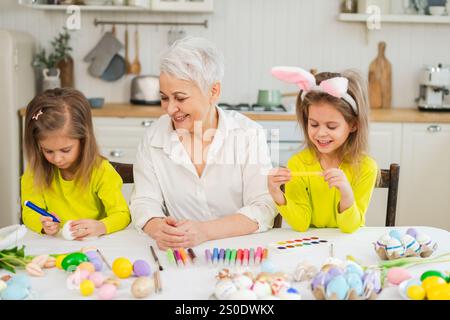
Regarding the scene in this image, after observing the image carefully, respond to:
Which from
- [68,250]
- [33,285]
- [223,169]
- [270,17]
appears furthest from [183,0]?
[33,285]

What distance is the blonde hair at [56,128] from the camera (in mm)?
2029

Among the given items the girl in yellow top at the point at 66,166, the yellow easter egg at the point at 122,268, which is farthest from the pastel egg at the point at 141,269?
the girl in yellow top at the point at 66,166

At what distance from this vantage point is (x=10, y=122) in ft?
12.0

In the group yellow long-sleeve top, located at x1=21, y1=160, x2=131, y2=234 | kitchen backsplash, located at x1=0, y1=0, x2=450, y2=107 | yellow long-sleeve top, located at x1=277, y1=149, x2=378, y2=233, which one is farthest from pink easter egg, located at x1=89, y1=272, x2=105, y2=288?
kitchen backsplash, located at x1=0, y1=0, x2=450, y2=107

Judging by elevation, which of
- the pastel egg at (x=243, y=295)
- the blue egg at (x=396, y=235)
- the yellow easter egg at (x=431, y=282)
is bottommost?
the pastel egg at (x=243, y=295)

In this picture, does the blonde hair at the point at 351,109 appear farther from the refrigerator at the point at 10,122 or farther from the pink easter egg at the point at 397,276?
the refrigerator at the point at 10,122

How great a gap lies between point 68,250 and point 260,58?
8.96ft

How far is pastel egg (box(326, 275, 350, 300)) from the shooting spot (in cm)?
133

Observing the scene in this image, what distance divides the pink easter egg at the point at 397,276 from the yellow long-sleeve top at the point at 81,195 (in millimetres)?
841

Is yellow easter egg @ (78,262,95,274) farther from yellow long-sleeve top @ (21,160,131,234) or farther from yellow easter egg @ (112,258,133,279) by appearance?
yellow long-sleeve top @ (21,160,131,234)

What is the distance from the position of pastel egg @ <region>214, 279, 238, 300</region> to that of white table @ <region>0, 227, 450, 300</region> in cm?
5

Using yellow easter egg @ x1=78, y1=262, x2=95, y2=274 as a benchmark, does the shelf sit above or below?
above

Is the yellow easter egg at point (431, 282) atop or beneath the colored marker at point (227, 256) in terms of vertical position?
atop

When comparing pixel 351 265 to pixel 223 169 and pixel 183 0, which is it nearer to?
pixel 223 169
